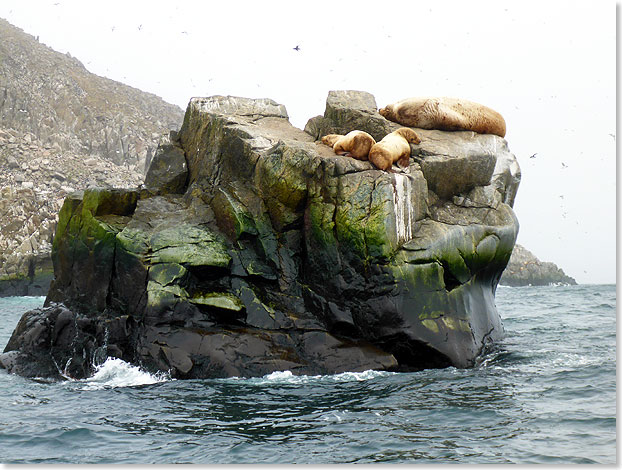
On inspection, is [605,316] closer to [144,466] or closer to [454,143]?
[454,143]

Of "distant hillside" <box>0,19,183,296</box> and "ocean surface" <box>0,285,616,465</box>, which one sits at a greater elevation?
"distant hillside" <box>0,19,183,296</box>

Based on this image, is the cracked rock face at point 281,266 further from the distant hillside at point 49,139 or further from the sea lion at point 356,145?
the distant hillside at point 49,139

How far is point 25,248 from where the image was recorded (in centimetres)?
4300

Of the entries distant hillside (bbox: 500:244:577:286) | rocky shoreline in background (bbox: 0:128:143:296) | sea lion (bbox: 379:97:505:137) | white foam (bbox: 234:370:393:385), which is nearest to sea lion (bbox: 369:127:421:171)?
sea lion (bbox: 379:97:505:137)

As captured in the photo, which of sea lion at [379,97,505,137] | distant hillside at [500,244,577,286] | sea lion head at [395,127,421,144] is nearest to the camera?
sea lion head at [395,127,421,144]

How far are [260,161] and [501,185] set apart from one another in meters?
6.06

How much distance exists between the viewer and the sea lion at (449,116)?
1628 centimetres

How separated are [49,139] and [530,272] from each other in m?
55.9

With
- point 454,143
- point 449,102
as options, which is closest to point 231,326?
point 454,143

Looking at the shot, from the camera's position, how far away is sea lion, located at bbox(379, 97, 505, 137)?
16.3 metres

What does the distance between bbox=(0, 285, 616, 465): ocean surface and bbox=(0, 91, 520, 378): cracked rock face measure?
2.25ft

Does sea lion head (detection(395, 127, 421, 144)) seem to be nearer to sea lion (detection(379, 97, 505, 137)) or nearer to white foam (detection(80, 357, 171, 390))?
sea lion (detection(379, 97, 505, 137))

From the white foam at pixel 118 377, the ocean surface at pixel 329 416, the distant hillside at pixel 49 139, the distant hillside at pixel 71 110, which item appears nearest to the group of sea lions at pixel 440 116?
the ocean surface at pixel 329 416

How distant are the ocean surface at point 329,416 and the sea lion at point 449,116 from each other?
240 inches
